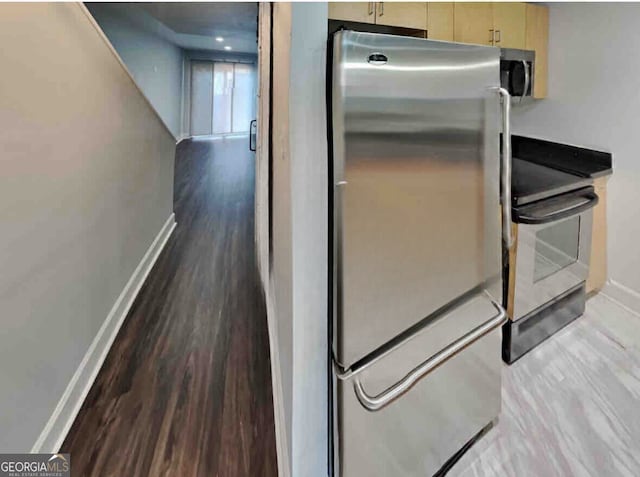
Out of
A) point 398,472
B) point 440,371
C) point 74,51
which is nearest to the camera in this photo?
point 398,472

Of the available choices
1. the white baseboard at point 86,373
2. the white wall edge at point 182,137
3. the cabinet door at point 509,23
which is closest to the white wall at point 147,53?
the white wall edge at point 182,137

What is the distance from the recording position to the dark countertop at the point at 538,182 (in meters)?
1.89

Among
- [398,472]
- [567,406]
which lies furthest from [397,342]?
[567,406]

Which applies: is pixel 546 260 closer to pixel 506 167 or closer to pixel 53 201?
pixel 506 167

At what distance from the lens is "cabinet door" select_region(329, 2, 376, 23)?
179 cm

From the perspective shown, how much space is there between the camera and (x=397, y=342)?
3.91ft

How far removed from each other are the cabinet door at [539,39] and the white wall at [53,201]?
2.67 metres

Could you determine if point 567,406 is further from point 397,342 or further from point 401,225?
point 401,225

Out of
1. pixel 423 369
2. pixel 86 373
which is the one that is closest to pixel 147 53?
pixel 86 373

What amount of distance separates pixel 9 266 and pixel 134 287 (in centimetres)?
158

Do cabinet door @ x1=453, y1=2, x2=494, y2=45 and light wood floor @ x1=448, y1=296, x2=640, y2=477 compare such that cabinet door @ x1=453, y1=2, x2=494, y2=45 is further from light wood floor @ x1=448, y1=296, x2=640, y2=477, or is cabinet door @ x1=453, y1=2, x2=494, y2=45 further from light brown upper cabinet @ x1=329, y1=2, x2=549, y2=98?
light wood floor @ x1=448, y1=296, x2=640, y2=477

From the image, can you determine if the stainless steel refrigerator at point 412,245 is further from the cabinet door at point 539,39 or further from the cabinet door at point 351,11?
the cabinet door at point 539,39

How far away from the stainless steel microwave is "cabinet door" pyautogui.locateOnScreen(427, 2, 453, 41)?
0.53 m

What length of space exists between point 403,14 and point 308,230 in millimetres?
1590
